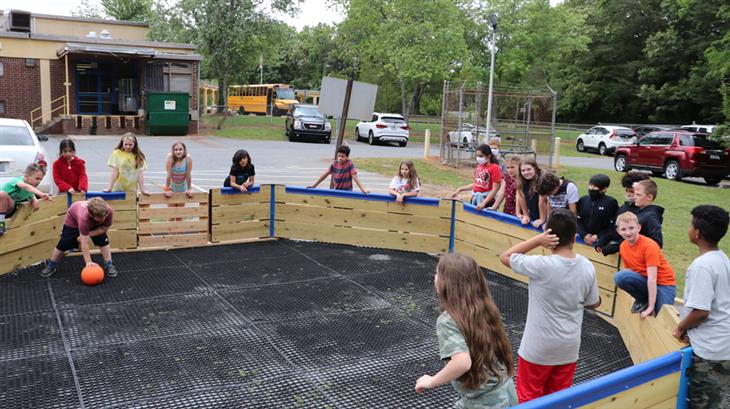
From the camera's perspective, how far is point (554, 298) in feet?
12.6

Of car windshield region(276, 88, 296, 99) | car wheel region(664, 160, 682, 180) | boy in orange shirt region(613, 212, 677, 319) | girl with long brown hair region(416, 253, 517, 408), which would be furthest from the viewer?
car windshield region(276, 88, 296, 99)

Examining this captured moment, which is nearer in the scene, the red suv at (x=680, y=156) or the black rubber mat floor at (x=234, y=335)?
the black rubber mat floor at (x=234, y=335)

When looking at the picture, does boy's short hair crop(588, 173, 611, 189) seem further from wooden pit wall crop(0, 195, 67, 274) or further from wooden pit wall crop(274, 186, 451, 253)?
wooden pit wall crop(0, 195, 67, 274)

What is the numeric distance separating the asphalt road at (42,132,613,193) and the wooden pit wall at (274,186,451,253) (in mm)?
5447

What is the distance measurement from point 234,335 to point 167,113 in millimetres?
25319

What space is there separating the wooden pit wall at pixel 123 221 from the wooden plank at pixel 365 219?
2296mm

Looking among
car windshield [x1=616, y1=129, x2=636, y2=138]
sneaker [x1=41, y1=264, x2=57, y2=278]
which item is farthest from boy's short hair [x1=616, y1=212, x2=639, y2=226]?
car windshield [x1=616, y1=129, x2=636, y2=138]

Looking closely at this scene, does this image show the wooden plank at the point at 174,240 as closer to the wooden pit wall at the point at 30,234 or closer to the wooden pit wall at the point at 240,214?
the wooden pit wall at the point at 240,214

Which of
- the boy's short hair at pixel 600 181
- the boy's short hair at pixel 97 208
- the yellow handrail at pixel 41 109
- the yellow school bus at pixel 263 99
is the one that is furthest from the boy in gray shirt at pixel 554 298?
the yellow school bus at pixel 263 99

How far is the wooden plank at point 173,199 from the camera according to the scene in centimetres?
934

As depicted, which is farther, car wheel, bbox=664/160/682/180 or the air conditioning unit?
the air conditioning unit

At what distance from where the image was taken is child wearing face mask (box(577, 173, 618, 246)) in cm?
668

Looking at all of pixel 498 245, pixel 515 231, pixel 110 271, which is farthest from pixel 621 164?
pixel 110 271

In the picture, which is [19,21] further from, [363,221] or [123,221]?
[363,221]
